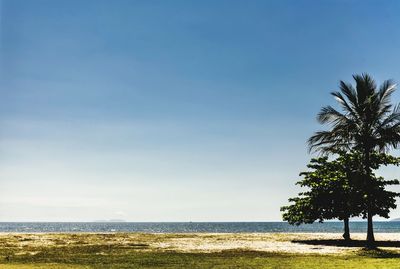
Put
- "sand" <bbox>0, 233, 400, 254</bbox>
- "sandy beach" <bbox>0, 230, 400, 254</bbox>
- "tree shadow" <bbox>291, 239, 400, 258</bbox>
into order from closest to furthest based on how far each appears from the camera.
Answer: "tree shadow" <bbox>291, 239, 400, 258</bbox> < "sandy beach" <bbox>0, 230, 400, 254</bbox> < "sand" <bbox>0, 233, 400, 254</bbox>

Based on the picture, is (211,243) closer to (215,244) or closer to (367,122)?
(215,244)

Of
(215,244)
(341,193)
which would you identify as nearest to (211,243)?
(215,244)

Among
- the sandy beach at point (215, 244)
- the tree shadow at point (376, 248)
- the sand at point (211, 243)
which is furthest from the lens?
the sand at point (211, 243)

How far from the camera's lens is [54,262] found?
80.1ft

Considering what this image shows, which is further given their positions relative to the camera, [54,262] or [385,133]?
[385,133]

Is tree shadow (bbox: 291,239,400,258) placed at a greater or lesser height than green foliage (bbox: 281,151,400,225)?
lesser

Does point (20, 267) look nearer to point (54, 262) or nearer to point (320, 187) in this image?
point (54, 262)

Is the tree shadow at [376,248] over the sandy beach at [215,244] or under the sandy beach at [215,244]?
over

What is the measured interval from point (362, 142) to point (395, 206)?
23.9 ft

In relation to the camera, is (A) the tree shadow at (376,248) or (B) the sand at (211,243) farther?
(B) the sand at (211,243)

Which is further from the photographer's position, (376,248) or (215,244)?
(215,244)

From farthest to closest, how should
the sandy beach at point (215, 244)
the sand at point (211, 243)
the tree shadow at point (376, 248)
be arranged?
the sand at point (211, 243), the sandy beach at point (215, 244), the tree shadow at point (376, 248)

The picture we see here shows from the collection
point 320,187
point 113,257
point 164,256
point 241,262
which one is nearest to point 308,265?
point 241,262

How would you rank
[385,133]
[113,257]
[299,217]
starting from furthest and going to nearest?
[299,217] → [385,133] → [113,257]
